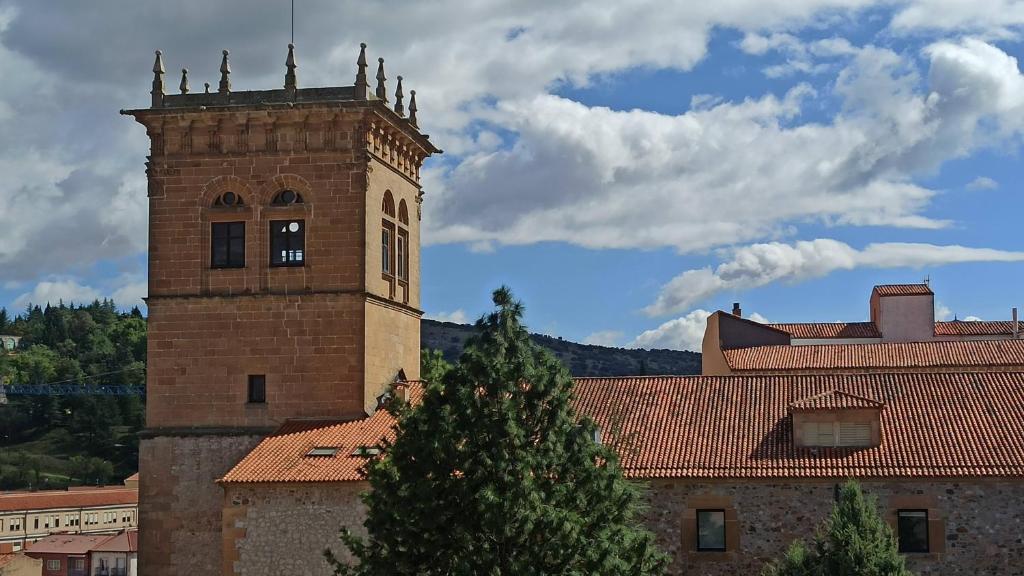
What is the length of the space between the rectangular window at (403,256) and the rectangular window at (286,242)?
3000 mm

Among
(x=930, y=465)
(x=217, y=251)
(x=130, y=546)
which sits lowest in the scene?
(x=130, y=546)

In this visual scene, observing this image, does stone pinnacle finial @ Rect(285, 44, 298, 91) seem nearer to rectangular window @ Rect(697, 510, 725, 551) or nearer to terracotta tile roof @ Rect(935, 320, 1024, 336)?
rectangular window @ Rect(697, 510, 725, 551)

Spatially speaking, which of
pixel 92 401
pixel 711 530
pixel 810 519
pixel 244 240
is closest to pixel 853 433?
pixel 810 519

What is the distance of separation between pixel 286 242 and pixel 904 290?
32612 mm

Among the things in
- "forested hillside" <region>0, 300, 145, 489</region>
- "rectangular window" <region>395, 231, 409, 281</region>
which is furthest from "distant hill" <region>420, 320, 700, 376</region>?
"rectangular window" <region>395, 231, 409, 281</region>

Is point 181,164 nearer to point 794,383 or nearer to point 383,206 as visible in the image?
point 383,206

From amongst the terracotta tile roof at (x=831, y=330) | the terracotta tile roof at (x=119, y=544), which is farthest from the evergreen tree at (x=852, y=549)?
the terracotta tile roof at (x=119, y=544)

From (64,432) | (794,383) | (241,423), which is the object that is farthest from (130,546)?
(64,432)

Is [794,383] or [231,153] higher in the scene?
[231,153]

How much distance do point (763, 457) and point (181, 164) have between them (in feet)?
45.9

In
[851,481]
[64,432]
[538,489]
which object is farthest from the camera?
[64,432]

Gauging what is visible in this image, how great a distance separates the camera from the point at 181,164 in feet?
98.7

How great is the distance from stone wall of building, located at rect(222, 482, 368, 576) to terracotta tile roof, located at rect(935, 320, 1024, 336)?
35904mm

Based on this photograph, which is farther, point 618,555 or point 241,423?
point 241,423
